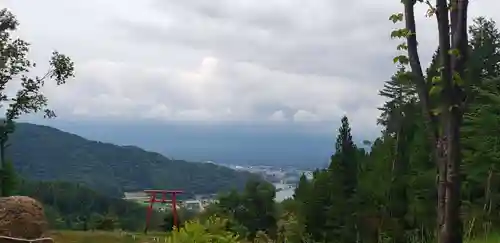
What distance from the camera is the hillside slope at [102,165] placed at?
80875 mm

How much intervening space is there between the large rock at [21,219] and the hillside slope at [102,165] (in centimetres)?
6409

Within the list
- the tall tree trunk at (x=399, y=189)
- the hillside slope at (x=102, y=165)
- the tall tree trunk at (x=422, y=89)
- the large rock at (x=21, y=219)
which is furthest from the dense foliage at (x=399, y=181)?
the hillside slope at (x=102, y=165)

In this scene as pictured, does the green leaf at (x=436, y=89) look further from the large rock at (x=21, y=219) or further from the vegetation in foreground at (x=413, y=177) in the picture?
the large rock at (x=21, y=219)

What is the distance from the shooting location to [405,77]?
10.5 feet

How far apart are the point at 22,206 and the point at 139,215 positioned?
40.8 meters

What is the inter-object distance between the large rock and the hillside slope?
210 feet

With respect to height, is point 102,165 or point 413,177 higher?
point 102,165

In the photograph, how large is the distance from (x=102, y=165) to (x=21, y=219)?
84954 millimetres

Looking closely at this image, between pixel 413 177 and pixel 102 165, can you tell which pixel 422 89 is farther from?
pixel 102 165

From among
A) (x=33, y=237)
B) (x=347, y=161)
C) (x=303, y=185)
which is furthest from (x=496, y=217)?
(x=303, y=185)

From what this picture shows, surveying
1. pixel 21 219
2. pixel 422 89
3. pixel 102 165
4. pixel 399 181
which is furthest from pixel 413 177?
pixel 102 165

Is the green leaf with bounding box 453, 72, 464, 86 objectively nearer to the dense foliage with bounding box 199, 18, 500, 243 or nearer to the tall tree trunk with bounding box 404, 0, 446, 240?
the tall tree trunk with bounding box 404, 0, 446, 240

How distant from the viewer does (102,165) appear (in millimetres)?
92562

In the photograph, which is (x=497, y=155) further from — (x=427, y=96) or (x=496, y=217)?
(x=427, y=96)
